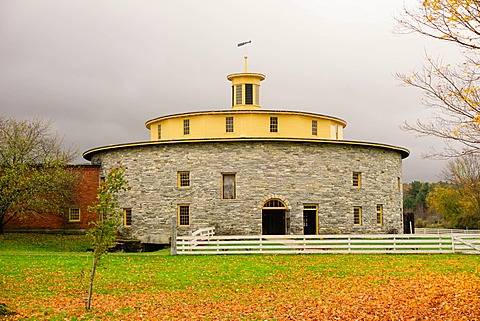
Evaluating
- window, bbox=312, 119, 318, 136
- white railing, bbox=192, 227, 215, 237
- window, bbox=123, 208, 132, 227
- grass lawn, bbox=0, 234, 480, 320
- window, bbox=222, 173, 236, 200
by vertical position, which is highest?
window, bbox=312, 119, 318, 136

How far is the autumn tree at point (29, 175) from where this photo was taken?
33.3 meters

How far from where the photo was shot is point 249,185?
3169 cm

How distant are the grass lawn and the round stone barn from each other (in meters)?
7.05

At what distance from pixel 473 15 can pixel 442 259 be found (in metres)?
14.4

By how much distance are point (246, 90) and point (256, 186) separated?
8.84 m

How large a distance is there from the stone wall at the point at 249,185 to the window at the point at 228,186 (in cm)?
38

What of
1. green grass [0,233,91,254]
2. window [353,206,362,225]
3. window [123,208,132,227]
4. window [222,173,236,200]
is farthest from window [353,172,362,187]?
green grass [0,233,91,254]

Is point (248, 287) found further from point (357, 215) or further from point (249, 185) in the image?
point (357, 215)

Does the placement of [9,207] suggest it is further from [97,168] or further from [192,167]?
[192,167]

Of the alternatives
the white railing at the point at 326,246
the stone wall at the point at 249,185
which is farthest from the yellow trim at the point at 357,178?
the white railing at the point at 326,246

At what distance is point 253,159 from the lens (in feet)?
105

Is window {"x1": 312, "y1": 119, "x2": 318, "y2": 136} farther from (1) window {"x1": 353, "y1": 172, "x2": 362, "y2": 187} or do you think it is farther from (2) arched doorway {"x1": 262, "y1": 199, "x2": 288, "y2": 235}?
(2) arched doorway {"x1": 262, "y1": 199, "x2": 288, "y2": 235}

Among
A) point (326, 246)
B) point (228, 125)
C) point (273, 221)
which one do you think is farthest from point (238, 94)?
point (326, 246)

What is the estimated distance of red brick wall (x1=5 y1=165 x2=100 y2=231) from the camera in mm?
36562
